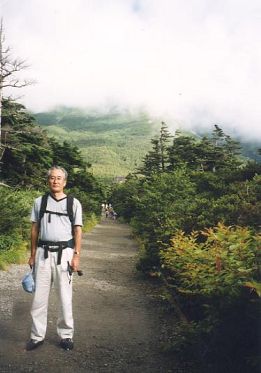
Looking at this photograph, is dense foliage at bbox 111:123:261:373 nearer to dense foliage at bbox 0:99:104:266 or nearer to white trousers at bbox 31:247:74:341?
white trousers at bbox 31:247:74:341

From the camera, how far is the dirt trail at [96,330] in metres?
5.40

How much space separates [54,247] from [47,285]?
19.4 inches

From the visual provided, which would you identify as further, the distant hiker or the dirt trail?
the distant hiker

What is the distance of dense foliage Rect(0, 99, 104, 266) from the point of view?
527 inches

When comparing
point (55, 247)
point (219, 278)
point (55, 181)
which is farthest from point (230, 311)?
point (55, 181)

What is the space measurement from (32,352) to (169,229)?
535 cm

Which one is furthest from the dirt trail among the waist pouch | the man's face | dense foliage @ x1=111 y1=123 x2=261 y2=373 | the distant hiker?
the man's face

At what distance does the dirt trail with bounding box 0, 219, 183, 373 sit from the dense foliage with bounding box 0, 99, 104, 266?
6.69 feet

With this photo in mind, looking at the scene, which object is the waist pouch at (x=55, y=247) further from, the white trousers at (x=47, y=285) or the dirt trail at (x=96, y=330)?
the dirt trail at (x=96, y=330)

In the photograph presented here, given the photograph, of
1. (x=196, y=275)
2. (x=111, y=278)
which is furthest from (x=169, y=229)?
(x=196, y=275)

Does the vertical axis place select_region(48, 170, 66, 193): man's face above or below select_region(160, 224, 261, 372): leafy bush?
above

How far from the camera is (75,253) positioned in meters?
5.73

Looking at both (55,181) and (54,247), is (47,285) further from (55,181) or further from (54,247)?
(55,181)

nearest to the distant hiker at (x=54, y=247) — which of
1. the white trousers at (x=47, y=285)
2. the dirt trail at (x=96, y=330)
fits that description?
the white trousers at (x=47, y=285)
